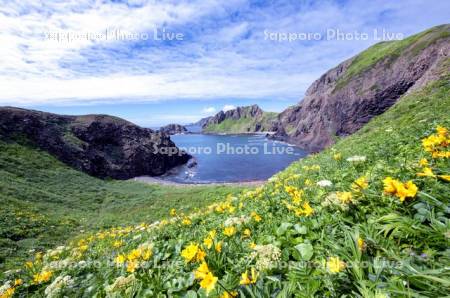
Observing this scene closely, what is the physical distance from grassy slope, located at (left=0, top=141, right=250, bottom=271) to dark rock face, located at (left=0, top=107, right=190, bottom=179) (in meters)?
6.50

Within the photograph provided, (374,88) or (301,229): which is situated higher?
(374,88)

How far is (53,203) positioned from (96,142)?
4599 centimetres

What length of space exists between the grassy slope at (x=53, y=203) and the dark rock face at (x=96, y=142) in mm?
6502

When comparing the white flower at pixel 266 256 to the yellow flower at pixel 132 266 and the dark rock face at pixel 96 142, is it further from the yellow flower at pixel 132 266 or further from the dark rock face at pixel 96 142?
the dark rock face at pixel 96 142

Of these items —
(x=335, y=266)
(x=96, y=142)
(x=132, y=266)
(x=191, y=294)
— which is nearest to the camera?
(x=335, y=266)

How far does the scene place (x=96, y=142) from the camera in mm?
72688

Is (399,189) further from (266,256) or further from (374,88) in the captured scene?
(374,88)

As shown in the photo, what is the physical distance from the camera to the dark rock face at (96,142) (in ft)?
189

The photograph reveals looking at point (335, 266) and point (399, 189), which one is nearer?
point (335, 266)

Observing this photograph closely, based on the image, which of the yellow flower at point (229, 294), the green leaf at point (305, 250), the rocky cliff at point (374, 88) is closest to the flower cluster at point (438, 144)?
the green leaf at point (305, 250)

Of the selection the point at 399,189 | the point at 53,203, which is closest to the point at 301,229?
the point at 399,189

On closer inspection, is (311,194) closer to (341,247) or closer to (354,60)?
(341,247)

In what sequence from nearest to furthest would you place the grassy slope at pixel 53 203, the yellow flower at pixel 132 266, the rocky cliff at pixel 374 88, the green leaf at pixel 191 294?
the green leaf at pixel 191 294 < the yellow flower at pixel 132 266 < the grassy slope at pixel 53 203 < the rocky cliff at pixel 374 88

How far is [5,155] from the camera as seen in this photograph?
144 feet
